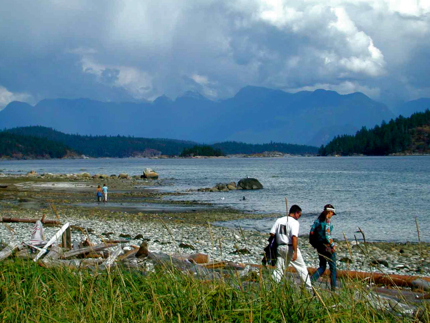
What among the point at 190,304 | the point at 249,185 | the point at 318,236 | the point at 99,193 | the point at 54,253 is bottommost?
the point at 249,185

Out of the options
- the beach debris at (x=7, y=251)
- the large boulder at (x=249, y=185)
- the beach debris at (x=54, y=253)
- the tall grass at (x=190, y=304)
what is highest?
the tall grass at (x=190, y=304)

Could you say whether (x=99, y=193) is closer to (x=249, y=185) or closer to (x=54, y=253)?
(x=249, y=185)

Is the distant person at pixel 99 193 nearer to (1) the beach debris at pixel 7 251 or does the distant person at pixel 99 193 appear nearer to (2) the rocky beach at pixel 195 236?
(2) the rocky beach at pixel 195 236

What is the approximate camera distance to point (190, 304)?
5133 mm

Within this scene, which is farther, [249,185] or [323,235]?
[249,185]

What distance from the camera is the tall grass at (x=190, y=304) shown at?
4797 millimetres

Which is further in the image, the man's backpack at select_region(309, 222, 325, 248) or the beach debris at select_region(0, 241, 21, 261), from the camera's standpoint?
the beach debris at select_region(0, 241, 21, 261)

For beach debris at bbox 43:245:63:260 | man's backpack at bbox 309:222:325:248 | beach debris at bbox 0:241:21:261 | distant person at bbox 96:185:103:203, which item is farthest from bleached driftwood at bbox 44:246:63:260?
distant person at bbox 96:185:103:203

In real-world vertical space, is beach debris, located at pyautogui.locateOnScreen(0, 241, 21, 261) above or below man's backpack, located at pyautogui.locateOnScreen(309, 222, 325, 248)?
below

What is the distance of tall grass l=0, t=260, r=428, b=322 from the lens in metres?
4.80

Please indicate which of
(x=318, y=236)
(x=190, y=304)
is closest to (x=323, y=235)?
(x=318, y=236)

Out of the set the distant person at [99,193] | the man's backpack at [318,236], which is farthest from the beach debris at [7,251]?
the distant person at [99,193]

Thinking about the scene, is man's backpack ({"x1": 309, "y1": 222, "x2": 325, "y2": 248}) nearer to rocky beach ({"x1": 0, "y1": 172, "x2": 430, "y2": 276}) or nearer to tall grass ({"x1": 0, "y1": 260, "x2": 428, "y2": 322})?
rocky beach ({"x1": 0, "y1": 172, "x2": 430, "y2": 276})

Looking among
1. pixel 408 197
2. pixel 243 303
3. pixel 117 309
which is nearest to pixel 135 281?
pixel 117 309
